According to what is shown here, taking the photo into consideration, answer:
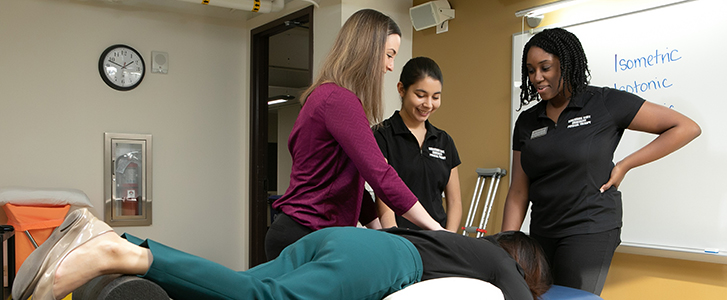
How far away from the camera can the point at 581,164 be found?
5.53 ft

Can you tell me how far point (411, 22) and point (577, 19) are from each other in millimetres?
1170

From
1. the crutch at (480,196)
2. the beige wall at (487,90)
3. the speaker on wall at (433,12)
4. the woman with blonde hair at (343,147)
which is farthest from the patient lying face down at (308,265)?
the speaker on wall at (433,12)

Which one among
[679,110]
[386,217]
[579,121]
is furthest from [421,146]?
[679,110]

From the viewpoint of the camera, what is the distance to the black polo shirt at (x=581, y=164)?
65.6 inches

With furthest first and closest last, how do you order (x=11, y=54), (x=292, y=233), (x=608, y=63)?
(x=11, y=54) < (x=608, y=63) < (x=292, y=233)

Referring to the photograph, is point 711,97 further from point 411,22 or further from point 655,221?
point 411,22

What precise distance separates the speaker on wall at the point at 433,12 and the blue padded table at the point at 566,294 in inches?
85.7

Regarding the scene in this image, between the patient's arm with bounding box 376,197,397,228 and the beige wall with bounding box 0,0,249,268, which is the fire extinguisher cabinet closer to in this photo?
the beige wall with bounding box 0,0,249,268

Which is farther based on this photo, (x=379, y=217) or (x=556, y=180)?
(x=379, y=217)

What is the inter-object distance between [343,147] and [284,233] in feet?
0.96

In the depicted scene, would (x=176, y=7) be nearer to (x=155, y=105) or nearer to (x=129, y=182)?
(x=155, y=105)

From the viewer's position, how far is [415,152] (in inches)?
81.7

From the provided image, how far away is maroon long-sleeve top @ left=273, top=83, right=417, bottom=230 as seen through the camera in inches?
55.1

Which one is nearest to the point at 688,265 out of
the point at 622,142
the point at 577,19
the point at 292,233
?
the point at 622,142
